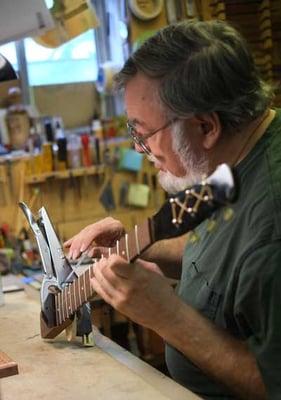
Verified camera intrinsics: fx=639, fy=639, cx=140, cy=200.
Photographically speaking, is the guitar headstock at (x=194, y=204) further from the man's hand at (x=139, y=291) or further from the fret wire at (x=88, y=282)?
→ the fret wire at (x=88, y=282)

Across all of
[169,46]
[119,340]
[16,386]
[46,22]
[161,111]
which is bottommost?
[119,340]

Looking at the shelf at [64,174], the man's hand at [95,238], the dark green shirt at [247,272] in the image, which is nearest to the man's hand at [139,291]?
the dark green shirt at [247,272]

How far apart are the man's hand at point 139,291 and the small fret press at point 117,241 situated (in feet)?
0.12

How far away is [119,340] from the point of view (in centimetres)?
258

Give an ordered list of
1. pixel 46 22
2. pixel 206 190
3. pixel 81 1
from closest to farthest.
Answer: pixel 206 190 < pixel 46 22 < pixel 81 1

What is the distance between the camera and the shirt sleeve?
107cm

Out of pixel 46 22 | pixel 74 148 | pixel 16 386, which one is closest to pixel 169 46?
pixel 16 386

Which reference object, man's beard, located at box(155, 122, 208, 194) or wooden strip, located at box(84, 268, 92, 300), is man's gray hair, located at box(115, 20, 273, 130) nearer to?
man's beard, located at box(155, 122, 208, 194)

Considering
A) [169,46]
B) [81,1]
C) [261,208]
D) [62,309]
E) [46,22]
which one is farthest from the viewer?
[81,1]

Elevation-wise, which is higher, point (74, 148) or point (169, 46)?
point (169, 46)

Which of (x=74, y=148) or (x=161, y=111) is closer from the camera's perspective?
(x=161, y=111)

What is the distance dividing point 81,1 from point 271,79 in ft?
2.73

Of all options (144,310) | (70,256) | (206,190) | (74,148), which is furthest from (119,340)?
(206,190)

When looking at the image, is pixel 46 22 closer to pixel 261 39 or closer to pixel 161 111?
pixel 261 39
